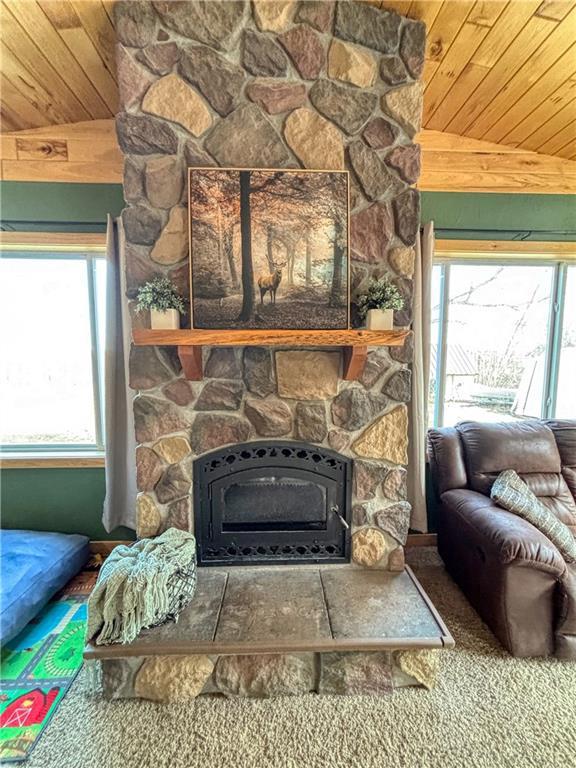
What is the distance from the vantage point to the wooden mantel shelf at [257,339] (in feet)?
5.15

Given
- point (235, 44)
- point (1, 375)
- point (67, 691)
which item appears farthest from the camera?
point (1, 375)

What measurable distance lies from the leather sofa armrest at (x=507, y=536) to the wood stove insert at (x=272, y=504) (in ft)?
2.23

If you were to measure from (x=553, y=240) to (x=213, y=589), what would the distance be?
3.16 metres

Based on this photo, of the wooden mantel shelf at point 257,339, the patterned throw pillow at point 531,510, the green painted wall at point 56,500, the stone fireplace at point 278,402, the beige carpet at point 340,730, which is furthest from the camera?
the green painted wall at point 56,500

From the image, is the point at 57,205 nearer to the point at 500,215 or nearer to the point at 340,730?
the point at 500,215

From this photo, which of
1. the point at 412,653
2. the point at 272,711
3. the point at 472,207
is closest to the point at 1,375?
the point at 272,711

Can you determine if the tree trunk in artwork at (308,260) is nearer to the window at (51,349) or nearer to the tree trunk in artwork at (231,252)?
the tree trunk in artwork at (231,252)

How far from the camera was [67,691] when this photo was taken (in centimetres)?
150

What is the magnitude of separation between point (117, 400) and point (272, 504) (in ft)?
4.19

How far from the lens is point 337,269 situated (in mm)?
1730

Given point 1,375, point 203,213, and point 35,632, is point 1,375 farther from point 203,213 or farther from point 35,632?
point 203,213

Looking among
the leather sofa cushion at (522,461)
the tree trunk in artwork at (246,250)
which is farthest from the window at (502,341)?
the tree trunk in artwork at (246,250)

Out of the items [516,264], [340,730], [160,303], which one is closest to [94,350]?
[160,303]

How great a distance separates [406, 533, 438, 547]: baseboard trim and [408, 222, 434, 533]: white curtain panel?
0.14 metres
